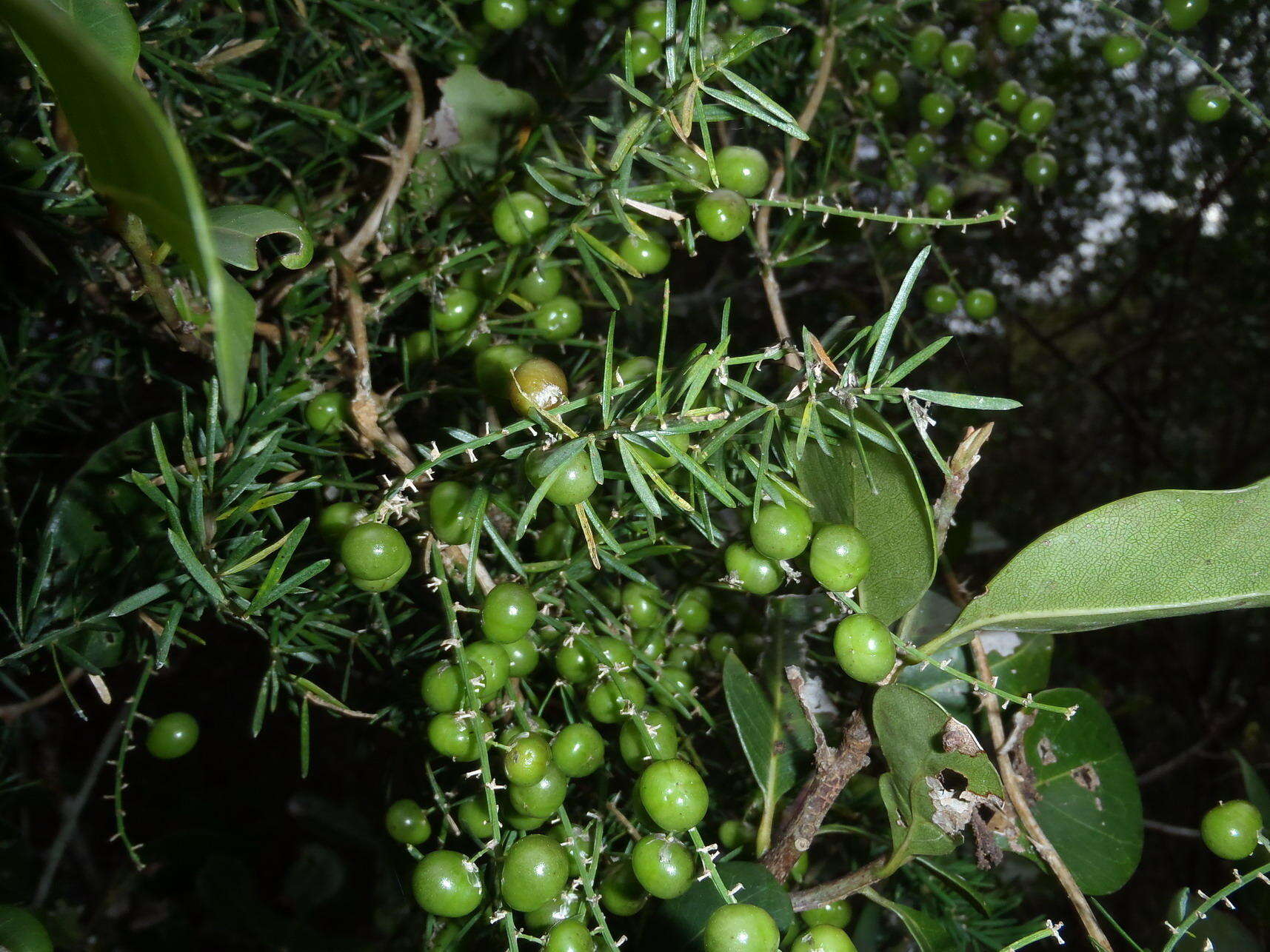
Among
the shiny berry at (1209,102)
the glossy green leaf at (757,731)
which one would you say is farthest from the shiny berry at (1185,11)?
the glossy green leaf at (757,731)

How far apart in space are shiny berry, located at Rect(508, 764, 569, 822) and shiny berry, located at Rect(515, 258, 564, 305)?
1.05 ft

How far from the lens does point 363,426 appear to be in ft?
1.70

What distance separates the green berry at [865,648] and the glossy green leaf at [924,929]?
0.66 feet

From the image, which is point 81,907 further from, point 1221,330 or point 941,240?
point 1221,330

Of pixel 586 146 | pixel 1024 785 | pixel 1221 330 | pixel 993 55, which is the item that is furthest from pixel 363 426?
pixel 1221 330

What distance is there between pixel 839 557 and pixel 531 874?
23 centimetres

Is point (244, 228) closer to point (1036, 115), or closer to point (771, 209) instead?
point (771, 209)

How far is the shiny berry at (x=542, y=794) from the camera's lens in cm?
46

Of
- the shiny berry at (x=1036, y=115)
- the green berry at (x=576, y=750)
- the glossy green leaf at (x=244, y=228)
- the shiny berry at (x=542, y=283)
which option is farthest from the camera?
the shiny berry at (x=1036, y=115)

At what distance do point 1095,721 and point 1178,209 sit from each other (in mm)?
1629

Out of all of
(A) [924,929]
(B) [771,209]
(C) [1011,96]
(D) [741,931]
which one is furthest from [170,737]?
(C) [1011,96]

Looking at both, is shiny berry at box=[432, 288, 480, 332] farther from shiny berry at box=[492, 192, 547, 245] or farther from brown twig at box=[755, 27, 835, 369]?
brown twig at box=[755, 27, 835, 369]

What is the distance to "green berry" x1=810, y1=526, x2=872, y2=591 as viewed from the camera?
0.45m

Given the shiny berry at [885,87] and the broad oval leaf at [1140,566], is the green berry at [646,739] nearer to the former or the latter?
the broad oval leaf at [1140,566]
